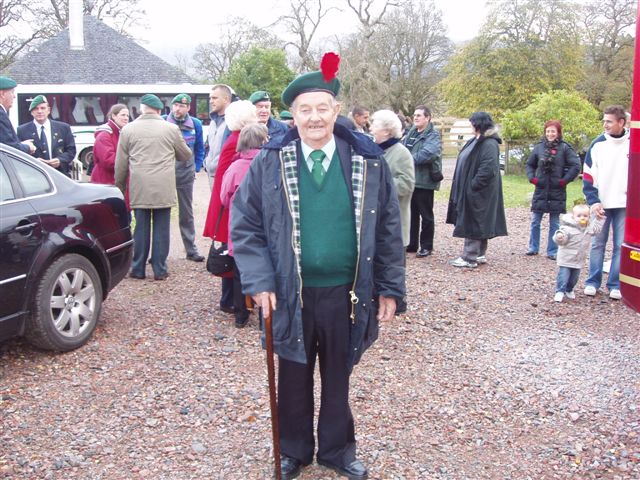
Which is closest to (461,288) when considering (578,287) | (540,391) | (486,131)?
(578,287)

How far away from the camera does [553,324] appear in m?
6.39

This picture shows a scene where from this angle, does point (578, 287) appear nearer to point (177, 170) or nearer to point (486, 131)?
point (486, 131)

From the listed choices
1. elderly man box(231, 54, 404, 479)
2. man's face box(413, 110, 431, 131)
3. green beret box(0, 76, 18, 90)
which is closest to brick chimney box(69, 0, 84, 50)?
green beret box(0, 76, 18, 90)

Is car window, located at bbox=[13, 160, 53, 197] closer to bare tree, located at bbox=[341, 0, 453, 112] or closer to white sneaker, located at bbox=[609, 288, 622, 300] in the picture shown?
white sneaker, located at bbox=[609, 288, 622, 300]

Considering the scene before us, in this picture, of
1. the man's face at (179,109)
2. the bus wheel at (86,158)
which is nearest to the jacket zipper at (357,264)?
the man's face at (179,109)

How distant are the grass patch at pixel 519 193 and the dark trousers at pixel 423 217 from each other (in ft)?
18.5

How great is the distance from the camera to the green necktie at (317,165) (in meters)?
3.25

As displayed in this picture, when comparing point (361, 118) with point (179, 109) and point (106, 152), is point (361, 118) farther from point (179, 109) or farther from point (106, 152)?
point (106, 152)

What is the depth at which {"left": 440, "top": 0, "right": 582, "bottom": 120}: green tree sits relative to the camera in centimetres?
3844

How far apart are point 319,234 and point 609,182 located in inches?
194

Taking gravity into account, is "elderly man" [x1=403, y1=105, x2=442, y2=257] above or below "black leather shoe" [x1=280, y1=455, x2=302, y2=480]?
above

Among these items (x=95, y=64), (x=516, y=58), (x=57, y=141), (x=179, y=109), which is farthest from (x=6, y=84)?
(x=516, y=58)

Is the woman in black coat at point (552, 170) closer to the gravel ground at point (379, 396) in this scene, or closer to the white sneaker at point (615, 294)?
the white sneaker at point (615, 294)

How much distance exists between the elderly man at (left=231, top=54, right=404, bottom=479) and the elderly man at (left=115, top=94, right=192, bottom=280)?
13.7 feet
